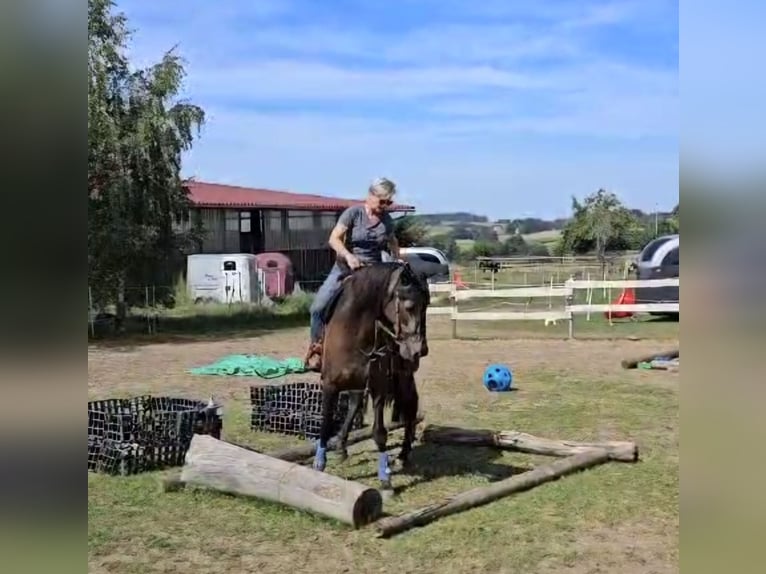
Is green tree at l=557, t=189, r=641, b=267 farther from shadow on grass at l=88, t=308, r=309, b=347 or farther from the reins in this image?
the reins

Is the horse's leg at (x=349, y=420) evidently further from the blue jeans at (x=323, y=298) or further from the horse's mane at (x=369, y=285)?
the horse's mane at (x=369, y=285)

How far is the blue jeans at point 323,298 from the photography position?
5.25 metres

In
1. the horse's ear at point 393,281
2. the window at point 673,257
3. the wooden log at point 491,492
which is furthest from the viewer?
the horse's ear at point 393,281

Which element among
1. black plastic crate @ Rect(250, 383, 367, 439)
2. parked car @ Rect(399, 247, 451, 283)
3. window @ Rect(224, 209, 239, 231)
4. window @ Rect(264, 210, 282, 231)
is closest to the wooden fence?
parked car @ Rect(399, 247, 451, 283)

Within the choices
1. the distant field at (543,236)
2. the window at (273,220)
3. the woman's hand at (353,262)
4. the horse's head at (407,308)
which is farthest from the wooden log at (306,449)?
the distant field at (543,236)

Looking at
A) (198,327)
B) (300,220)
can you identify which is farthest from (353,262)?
(300,220)

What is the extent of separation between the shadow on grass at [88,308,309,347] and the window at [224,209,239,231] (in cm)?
436

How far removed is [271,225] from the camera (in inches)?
918

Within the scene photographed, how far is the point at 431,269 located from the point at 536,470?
53.5 ft

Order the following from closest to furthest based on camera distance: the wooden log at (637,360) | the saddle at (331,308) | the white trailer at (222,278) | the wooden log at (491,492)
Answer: the wooden log at (491,492) < the saddle at (331,308) < the wooden log at (637,360) < the white trailer at (222,278)

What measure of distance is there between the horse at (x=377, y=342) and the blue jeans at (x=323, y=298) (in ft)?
0.22

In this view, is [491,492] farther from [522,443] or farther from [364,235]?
[364,235]

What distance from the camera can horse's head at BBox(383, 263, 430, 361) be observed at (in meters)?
4.69
